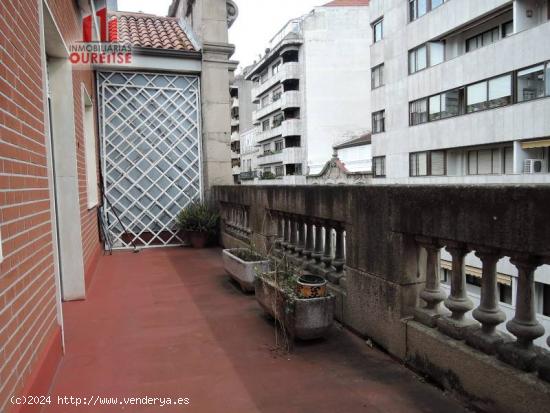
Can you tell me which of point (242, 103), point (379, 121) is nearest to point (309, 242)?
point (379, 121)

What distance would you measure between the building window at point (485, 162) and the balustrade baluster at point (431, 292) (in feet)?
55.4

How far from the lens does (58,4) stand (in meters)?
4.30

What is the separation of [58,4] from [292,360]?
13.3 ft

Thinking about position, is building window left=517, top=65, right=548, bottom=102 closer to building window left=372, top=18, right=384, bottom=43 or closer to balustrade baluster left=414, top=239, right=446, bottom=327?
building window left=372, top=18, right=384, bottom=43

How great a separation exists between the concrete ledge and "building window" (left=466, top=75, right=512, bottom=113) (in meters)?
16.6

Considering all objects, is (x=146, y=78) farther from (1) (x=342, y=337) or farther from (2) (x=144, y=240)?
(1) (x=342, y=337)

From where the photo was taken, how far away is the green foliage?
8156 mm

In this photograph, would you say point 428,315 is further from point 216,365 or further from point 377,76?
point 377,76

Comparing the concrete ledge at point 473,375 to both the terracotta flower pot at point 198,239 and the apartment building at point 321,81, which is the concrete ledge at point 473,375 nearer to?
the terracotta flower pot at point 198,239

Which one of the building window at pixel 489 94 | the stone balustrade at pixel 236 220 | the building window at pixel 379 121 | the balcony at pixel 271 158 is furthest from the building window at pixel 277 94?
the stone balustrade at pixel 236 220

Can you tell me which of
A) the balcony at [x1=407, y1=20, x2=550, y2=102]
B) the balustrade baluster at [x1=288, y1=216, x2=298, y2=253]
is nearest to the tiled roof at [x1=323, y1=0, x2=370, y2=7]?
the balcony at [x1=407, y1=20, x2=550, y2=102]

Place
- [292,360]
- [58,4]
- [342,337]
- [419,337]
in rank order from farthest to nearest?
[58,4]
[342,337]
[292,360]
[419,337]

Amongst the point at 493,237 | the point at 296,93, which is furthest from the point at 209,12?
the point at 296,93

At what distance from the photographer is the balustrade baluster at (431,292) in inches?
107
